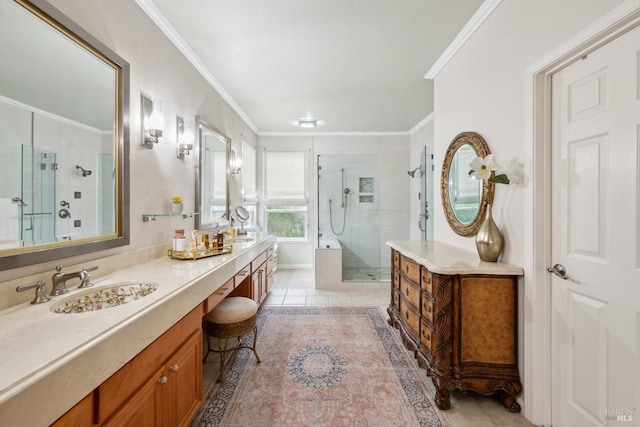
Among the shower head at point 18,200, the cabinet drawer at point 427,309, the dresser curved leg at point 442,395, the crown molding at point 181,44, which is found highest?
the crown molding at point 181,44

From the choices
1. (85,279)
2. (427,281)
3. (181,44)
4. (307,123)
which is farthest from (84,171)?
(307,123)

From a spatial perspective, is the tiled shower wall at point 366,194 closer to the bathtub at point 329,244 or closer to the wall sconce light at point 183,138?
the bathtub at point 329,244

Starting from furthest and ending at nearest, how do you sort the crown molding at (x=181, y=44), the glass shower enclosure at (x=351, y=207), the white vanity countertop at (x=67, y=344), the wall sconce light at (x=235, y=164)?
the glass shower enclosure at (x=351, y=207), the wall sconce light at (x=235, y=164), the crown molding at (x=181, y=44), the white vanity countertop at (x=67, y=344)

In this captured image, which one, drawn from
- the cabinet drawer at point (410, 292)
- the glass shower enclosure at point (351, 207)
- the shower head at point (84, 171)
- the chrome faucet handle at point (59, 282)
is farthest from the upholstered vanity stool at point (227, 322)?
the glass shower enclosure at point (351, 207)

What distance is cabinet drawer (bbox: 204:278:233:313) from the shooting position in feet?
5.11

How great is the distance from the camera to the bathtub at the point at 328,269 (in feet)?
12.9

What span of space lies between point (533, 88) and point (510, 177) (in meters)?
0.52

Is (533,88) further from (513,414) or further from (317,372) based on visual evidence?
(317,372)

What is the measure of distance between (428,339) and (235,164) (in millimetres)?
3126

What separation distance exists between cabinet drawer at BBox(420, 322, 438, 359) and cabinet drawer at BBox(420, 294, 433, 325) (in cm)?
6

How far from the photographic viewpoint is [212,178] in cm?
292

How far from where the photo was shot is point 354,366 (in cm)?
205

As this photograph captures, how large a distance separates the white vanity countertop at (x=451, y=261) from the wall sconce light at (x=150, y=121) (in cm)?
206

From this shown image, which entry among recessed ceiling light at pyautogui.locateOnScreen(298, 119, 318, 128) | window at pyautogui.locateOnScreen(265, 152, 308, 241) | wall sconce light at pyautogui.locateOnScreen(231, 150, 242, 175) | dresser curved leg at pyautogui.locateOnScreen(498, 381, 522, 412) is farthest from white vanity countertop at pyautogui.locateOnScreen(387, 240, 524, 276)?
window at pyautogui.locateOnScreen(265, 152, 308, 241)
